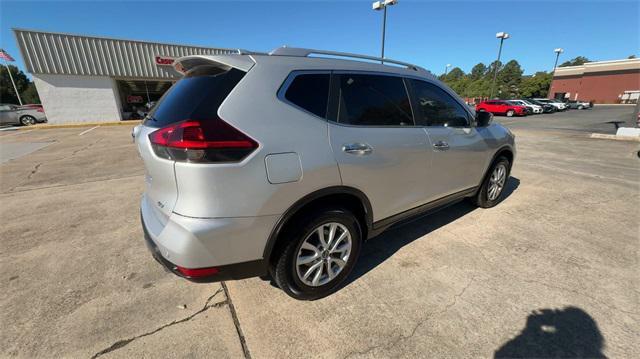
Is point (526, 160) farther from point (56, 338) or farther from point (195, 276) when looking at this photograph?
point (56, 338)

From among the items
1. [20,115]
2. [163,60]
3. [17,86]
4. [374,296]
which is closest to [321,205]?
[374,296]

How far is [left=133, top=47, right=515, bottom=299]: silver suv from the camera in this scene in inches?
63.0

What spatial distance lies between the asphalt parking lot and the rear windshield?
1.46m

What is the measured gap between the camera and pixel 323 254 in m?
2.16

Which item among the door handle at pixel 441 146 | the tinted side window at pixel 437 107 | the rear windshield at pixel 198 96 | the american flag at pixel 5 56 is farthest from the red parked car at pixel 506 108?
the american flag at pixel 5 56

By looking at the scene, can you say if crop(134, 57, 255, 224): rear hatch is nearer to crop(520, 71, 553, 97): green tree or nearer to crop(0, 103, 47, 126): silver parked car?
crop(0, 103, 47, 126): silver parked car

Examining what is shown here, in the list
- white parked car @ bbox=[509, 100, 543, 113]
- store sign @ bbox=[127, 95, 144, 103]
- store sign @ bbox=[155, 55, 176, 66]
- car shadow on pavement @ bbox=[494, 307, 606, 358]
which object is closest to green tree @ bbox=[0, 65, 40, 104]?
store sign @ bbox=[127, 95, 144, 103]

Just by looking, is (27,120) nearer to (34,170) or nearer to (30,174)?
(34,170)

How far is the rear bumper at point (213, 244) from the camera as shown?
1.61 m

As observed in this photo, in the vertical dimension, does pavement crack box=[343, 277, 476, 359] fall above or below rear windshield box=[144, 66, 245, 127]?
below

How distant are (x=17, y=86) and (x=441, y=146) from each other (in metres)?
84.2

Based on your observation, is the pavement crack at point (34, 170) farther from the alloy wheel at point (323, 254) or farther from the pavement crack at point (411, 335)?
the pavement crack at point (411, 335)

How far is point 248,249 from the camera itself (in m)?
1.78

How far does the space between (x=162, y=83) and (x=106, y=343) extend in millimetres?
25567
